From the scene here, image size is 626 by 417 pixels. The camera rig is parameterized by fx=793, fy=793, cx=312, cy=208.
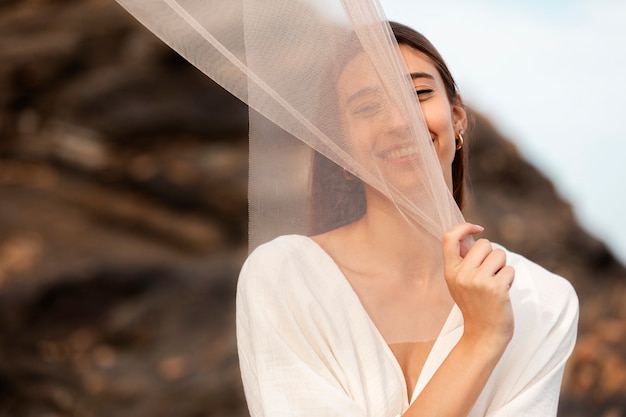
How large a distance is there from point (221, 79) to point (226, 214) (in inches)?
133

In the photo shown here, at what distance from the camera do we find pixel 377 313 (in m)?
1.04

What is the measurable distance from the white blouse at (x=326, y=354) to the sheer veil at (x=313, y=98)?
0.25ft

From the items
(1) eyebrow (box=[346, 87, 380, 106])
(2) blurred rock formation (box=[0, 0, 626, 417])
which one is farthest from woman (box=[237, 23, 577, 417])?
(2) blurred rock formation (box=[0, 0, 626, 417])

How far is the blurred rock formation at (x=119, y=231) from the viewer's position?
368 centimetres

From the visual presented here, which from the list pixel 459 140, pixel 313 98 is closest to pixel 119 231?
pixel 459 140

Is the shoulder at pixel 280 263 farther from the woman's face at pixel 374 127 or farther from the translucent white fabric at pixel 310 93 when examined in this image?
the woman's face at pixel 374 127

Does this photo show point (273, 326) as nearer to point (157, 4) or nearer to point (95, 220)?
point (157, 4)

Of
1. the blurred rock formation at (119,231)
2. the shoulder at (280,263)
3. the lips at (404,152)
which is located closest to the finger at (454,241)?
the lips at (404,152)

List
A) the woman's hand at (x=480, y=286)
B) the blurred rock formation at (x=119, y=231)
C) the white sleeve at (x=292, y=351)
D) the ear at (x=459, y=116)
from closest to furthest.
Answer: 1. the woman's hand at (x=480, y=286)
2. the white sleeve at (x=292, y=351)
3. the ear at (x=459, y=116)
4. the blurred rock formation at (x=119, y=231)

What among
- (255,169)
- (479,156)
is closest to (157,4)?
(255,169)

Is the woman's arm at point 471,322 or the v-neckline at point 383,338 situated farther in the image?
the v-neckline at point 383,338

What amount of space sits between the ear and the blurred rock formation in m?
2.80

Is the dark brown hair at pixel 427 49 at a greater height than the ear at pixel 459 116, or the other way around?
the dark brown hair at pixel 427 49

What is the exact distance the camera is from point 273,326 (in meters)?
1.00
